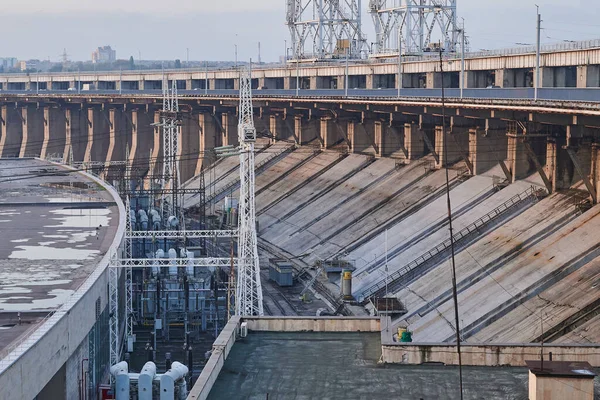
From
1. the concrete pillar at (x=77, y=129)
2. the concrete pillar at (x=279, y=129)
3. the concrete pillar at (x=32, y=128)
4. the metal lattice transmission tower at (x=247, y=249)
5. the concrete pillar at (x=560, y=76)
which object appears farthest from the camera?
the concrete pillar at (x=32, y=128)

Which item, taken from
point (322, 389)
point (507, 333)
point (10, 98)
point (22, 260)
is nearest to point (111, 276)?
point (22, 260)

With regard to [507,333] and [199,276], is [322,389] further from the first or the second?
[199,276]

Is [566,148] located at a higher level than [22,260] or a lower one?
higher

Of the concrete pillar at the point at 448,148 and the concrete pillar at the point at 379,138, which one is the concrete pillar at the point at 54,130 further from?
the concrete pillar at the point at 448,148

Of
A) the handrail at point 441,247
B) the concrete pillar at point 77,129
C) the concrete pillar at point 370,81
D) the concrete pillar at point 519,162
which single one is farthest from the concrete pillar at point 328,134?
the concrete pillar at point 77,129

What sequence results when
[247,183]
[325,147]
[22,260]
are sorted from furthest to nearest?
1. [325,147]
2. [247,183]
3. [22,260]

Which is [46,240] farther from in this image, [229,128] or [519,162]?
[229,128]
